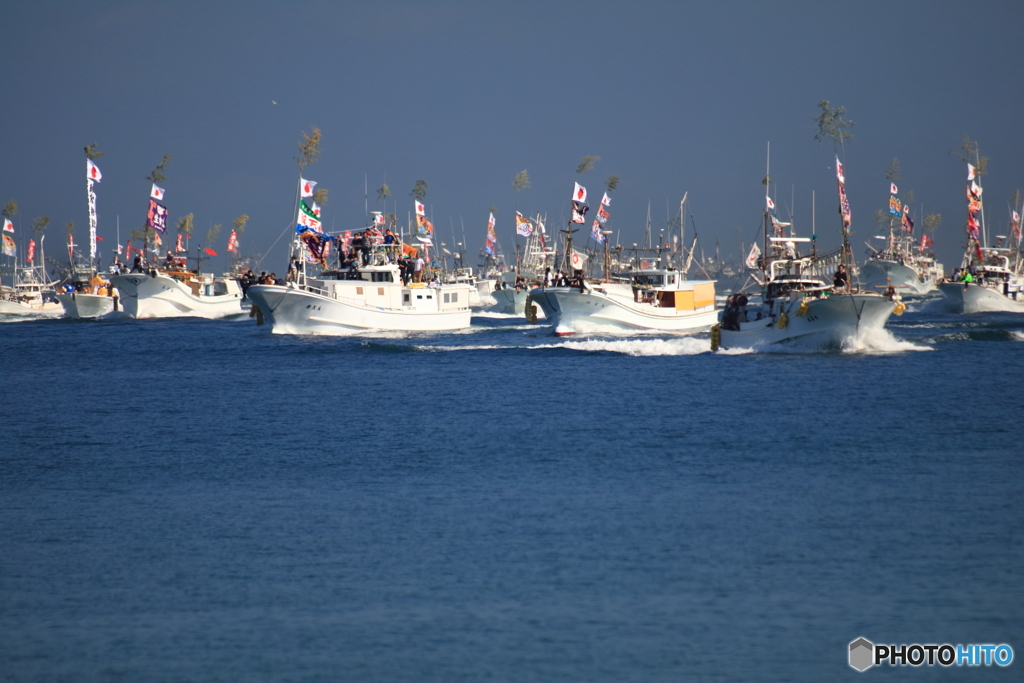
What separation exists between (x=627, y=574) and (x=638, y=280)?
54.5 metres

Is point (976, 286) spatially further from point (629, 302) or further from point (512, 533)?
point (512, 533)

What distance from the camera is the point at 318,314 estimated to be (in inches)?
2569

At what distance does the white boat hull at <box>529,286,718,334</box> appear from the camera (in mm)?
62938

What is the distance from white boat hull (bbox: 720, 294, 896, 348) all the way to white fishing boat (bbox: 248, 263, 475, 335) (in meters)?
29.6

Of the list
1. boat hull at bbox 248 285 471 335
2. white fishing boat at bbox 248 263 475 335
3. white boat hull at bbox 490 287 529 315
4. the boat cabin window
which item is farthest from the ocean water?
white boat hull at bbox 490 287 529 315

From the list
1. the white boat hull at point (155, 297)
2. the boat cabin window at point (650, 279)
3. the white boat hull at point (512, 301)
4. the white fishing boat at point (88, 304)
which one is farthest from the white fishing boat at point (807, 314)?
the white fishing boat at point (88, 304)

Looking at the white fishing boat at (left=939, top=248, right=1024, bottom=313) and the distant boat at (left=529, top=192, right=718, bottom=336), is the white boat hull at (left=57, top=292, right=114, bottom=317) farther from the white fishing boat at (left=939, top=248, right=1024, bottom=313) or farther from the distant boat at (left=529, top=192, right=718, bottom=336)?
the white fishing boat at (left=939, top=248, right=1024, bottom=313)

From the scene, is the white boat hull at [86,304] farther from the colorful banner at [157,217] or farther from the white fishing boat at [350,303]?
the white fishing boat at [350,303]

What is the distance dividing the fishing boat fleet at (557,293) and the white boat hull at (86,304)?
5.3 inches

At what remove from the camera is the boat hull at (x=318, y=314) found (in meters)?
64.6

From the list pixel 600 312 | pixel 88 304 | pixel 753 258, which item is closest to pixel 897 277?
pixel 753 258

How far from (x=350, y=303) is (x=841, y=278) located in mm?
34200

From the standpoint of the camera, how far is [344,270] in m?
67.8
